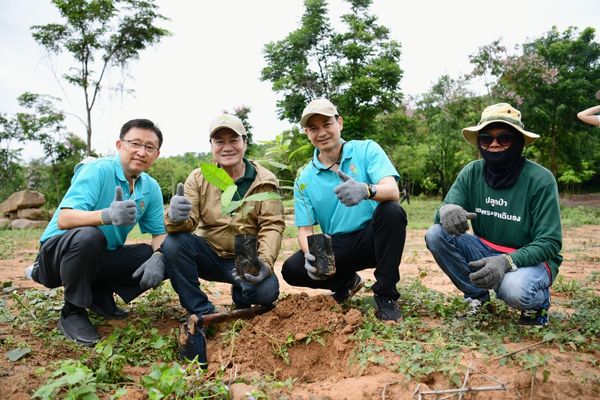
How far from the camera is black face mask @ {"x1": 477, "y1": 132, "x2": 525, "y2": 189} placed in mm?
2729

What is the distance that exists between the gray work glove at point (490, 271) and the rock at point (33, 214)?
52.4 feet

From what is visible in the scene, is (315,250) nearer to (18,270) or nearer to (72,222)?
(72,222)

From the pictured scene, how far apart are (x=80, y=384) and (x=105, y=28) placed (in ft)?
48.8

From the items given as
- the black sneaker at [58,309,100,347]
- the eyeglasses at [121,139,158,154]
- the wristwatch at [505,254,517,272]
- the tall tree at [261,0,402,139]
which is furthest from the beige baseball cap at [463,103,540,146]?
the tall tree at [261,0,402,139]

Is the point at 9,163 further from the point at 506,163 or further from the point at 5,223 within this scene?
the point at 506,163

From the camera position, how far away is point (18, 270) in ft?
18.2

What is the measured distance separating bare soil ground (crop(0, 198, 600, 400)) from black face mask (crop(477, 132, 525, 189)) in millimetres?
964

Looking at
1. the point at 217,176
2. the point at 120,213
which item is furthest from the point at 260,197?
the point at 120,213

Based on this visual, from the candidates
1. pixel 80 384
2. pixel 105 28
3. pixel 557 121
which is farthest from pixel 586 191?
pixel 80 384

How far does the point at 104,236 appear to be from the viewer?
2.73 meters

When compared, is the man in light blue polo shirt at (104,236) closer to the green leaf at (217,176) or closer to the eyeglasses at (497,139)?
the green leaf at (217,176)

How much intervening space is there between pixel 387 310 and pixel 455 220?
692 mm

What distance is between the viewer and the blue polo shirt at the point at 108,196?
2.77m

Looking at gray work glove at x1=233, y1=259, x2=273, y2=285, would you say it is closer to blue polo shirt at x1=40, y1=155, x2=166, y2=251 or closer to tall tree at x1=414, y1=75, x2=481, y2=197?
blue polo shirt at x1=40, y1=155, x2=166, y2=251
